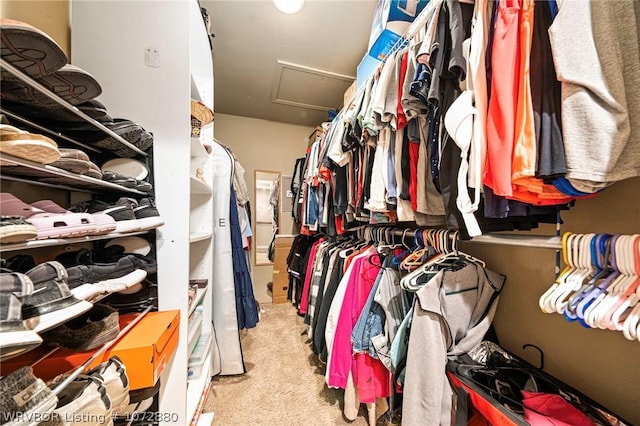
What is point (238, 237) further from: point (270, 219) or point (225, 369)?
point (270, 219)

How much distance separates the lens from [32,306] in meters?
0.42

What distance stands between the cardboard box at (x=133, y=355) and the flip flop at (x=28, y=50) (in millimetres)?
643

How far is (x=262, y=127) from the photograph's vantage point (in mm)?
2936

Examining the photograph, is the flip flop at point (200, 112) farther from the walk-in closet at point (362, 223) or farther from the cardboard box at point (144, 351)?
the cardboard box at point (144, 351)

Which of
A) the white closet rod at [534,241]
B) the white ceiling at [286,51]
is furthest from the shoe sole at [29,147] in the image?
the white ceiling at [286,51]

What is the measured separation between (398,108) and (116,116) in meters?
1.05

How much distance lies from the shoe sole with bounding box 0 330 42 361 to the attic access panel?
2.05 metres

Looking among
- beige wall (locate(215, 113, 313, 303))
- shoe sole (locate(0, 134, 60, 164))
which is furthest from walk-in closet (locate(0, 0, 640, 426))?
beige wall (locate(215, 113, 313, 303))

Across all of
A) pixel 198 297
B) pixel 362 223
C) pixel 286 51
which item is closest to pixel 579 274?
pixel 362 223

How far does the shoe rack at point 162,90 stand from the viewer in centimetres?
83

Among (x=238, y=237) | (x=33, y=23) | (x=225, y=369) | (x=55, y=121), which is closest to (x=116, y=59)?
(x=33, y=23)

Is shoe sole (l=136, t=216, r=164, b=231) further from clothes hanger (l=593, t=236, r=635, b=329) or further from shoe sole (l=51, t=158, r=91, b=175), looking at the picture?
clothes hanger (l=593, t=236, r=635, b=329)

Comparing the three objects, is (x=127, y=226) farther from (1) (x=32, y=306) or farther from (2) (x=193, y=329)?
(2) (x=193, y=329)

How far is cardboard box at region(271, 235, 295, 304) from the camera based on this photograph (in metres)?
2.79
